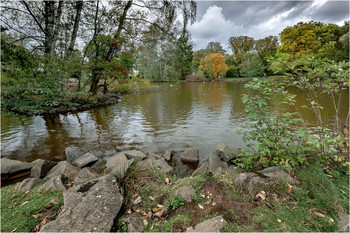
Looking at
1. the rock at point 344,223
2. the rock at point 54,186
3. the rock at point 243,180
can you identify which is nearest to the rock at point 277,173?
the rock at point 243,180

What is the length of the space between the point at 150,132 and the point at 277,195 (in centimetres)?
538

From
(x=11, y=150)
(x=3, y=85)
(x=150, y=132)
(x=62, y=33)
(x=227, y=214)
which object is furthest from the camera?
(x=62, y=33)

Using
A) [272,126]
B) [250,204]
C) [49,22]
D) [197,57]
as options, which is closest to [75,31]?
[49,22]

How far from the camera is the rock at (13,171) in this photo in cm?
371

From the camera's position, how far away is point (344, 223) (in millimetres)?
1777

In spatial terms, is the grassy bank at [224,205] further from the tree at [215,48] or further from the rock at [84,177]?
the tree at [215,48]

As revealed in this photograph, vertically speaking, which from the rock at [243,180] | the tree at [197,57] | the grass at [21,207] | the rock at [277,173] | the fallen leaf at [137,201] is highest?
the tree at [197,57]

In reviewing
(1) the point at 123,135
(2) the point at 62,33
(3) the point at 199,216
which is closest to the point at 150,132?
(1) the point at 123,135

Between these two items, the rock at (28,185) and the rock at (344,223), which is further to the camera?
the rock at (28,185)

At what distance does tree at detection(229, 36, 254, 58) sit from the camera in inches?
2122

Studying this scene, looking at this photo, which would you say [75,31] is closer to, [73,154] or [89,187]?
[73,154]

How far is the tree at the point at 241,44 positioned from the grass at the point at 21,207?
192ft

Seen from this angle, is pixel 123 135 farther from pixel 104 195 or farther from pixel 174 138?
pixel 104 195

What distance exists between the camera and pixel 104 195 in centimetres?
232
